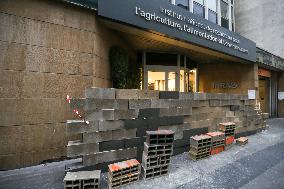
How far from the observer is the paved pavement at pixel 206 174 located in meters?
5.50

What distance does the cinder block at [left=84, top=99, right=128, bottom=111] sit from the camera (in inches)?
239

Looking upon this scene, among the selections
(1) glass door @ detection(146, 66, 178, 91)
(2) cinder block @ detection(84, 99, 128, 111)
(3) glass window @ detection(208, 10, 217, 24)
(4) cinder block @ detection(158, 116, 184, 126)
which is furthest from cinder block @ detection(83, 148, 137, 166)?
(3) glass window @ detection(208, 10, 217, 24)

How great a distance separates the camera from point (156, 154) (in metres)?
6.22

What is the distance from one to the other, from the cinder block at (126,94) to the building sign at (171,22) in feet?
10.5

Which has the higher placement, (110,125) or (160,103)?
(160,103)

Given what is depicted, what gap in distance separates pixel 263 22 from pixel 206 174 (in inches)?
834

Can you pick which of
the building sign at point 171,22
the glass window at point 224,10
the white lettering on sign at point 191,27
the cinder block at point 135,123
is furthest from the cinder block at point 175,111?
the glass window at point 224,10

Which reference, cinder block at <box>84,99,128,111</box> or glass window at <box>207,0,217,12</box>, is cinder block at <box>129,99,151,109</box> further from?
glass window at <box>207,0,217,12</box>

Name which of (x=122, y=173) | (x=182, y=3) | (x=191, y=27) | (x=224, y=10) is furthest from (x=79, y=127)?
(x=224, y=10)

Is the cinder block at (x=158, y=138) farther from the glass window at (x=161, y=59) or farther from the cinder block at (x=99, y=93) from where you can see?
the glass window at (x=161, y=59)

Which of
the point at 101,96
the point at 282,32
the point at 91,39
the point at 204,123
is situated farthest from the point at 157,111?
the point at 282,32

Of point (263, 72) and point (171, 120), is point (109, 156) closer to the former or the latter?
point (171, 120)

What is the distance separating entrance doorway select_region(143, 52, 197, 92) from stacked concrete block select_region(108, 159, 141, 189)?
28.9ft

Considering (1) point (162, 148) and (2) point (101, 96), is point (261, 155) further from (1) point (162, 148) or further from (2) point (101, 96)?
(2) point (101, 96)
